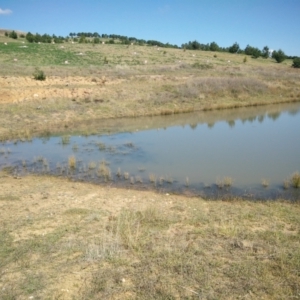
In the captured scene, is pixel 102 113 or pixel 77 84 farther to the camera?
pixel 77 84

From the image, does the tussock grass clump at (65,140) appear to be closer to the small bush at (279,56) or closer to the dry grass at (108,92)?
the dry grass at (108,92)

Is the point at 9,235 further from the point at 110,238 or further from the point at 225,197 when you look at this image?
the point at 225,197

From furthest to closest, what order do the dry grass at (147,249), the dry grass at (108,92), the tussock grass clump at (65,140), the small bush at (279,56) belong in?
the small bush at (279,56) < the dry grass at (108,92) < the tussock grass clump at (65,140) < the dry grass at (147,249)

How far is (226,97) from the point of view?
28828 millimetres

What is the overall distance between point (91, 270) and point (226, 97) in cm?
2610

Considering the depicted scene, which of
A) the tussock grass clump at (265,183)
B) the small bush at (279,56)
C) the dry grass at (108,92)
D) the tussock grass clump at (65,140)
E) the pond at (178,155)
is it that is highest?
the small bush at (279,56)

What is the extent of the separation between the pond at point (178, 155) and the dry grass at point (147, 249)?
1.77 meters

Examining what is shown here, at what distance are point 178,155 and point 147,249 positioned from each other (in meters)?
8.45

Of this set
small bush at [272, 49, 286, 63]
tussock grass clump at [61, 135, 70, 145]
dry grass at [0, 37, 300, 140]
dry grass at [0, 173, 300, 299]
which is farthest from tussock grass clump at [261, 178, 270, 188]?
small bush at [272, 49, 286, 63]

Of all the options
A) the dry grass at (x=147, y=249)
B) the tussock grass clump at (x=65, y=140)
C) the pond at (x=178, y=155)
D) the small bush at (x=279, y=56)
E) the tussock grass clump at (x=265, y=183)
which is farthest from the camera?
the small bush at (x=279, y=56)

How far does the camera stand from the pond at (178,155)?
33.8ft

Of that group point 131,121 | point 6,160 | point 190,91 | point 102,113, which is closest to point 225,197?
point 6,160

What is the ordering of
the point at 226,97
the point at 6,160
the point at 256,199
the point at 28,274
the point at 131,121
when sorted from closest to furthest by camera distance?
the point at 28,274 < the point at 256,199 < the point at 6,160 < the point at 131,121 < the point at 226,97

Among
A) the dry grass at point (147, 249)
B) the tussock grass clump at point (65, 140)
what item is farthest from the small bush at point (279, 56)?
the dry grass at point (147, 249)
